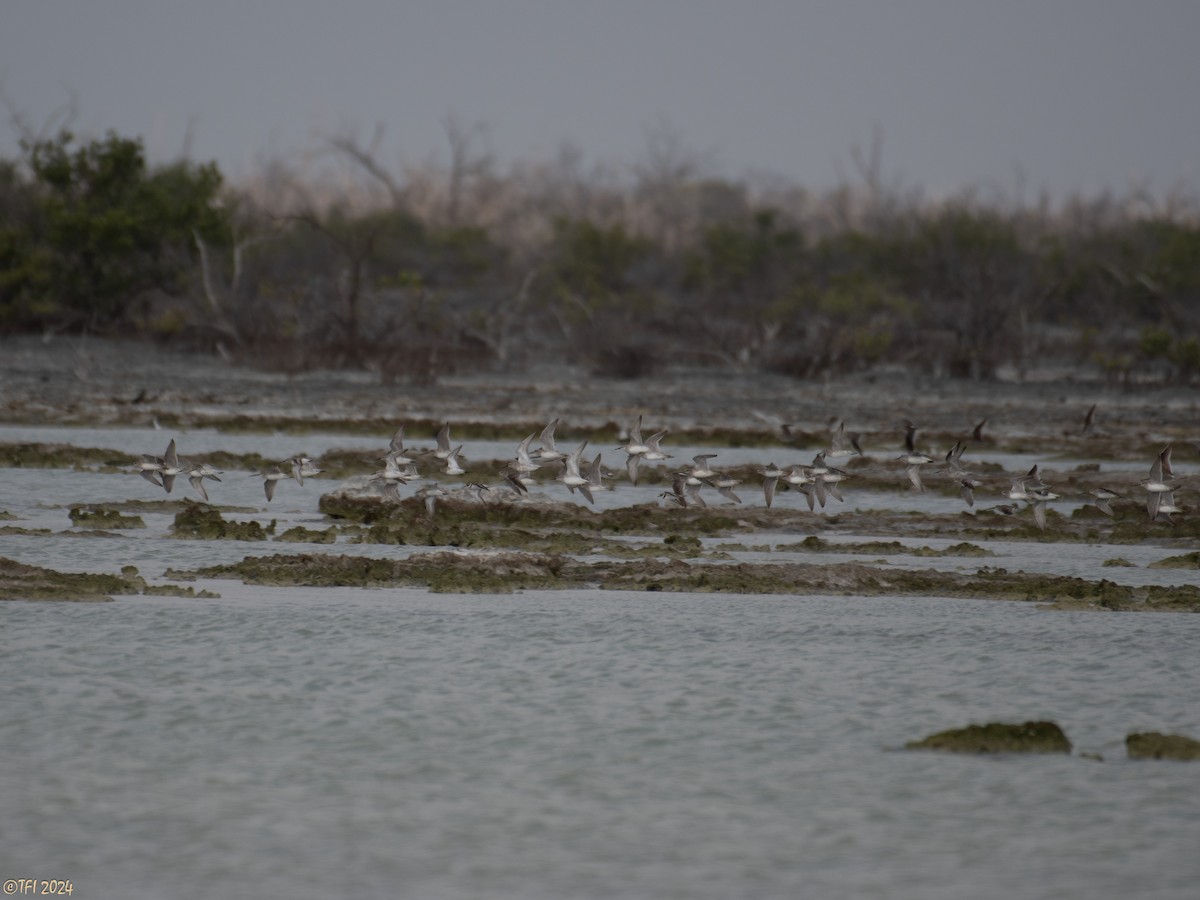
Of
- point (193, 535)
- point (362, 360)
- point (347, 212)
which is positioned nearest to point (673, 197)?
point (347, 212)

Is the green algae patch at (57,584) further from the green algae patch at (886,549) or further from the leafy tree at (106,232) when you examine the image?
the leafy tree at (106,232)

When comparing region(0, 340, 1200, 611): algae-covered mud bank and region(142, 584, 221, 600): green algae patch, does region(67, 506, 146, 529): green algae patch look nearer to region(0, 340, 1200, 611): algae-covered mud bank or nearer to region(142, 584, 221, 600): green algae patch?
region(0, 340, 1200, 611): algae-covered mud bank

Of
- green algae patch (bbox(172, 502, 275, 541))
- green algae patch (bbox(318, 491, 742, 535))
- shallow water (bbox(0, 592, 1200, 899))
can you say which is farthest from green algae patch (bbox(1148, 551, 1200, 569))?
green algae patch (bbox(172, 502, 275, 541))

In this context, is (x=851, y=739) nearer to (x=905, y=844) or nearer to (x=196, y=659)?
(x=905, y=844)

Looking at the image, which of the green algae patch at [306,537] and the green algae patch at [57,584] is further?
the green algae patch at [306,537]

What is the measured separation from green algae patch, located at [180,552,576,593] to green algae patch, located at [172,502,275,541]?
217 cm

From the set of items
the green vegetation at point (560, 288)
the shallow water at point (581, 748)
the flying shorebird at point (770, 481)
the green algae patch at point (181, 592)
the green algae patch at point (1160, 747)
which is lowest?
the shallow water at point (581, 748)

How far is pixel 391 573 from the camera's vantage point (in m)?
17.2

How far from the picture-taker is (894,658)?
1441 centimetres

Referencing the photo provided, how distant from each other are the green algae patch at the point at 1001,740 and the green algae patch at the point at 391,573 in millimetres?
6119

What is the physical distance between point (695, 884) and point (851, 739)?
10.6 feet

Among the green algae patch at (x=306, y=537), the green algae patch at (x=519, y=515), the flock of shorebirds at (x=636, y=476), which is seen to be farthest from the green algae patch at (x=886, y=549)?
the green algae patch at (x=306, y=537)

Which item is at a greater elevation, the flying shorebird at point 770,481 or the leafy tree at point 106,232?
the leafy tree at point 106,232

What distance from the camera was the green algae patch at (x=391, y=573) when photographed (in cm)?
1697
